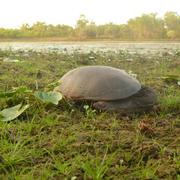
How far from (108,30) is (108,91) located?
18694mm

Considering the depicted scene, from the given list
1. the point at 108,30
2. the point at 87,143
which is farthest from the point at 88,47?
the point at 87,143

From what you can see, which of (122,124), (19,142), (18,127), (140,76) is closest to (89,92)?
(122,124)

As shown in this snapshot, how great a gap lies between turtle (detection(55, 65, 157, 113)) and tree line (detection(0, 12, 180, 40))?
1768 cm

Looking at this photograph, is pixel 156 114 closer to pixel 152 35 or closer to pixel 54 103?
pixel 54 103

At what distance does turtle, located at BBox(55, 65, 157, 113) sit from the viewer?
3016mm

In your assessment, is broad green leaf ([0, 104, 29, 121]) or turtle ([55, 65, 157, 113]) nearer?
→ broad green leaf ([0, 104, 29, 121])

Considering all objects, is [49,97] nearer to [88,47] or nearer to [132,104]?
[132,104]

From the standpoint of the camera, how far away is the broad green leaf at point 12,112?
277 cm

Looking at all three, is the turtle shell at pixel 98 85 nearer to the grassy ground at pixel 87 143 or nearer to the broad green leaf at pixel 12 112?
the grassy ground at pixel 87 143

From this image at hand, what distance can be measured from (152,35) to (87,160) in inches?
796

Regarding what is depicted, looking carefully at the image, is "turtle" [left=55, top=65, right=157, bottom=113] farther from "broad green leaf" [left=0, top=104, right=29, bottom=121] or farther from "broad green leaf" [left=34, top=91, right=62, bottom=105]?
"broad green leaf" [left=0, top=104, right=29, bottom=121]

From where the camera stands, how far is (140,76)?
5086mm

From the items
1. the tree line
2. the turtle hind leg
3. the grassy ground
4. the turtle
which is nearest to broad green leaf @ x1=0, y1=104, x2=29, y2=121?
the grassy ground

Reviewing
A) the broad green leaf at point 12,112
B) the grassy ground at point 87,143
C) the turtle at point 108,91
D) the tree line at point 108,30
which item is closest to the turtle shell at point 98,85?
the turtle at point 108,91
